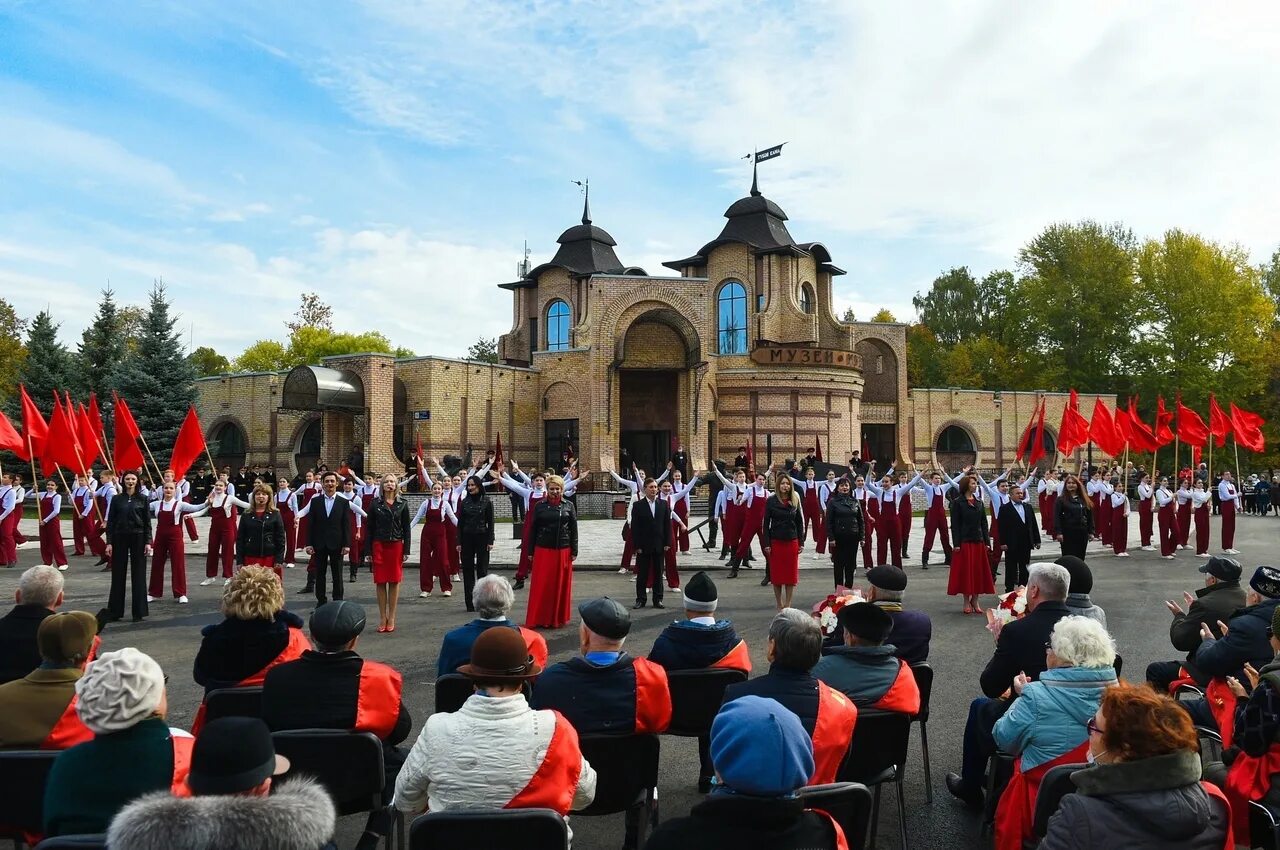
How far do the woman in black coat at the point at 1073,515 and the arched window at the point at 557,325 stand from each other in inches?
1296

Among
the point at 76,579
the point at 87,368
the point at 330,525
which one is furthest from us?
the point at 87,368

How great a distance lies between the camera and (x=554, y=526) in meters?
11.4

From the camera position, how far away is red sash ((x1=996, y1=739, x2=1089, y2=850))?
4.10m

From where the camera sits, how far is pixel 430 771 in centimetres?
352

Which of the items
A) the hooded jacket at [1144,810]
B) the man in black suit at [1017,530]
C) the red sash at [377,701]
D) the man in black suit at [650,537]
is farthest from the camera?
the man in black suit at [1017,530]

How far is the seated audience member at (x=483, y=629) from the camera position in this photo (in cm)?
538

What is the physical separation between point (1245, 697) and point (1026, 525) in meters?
9.37

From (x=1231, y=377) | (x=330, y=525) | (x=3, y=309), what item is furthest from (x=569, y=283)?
(x=1231, y=377)

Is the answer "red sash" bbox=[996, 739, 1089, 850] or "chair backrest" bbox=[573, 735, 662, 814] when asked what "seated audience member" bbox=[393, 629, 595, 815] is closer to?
"chair backrest" bbox=[573, 735, 662, 814]

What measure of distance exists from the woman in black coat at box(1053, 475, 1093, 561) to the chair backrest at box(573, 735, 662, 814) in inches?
518

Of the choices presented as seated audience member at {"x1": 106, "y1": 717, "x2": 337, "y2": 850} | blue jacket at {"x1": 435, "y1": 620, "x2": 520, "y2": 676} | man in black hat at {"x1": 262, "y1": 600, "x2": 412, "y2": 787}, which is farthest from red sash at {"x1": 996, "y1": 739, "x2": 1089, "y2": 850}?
seated audience member at {"x1": 106, "y1": 717, "x2": 337, "y2": 850}

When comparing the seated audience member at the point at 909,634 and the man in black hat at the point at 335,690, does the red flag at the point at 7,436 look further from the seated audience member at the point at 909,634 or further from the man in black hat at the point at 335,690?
the seated audience member at the point at 909,634

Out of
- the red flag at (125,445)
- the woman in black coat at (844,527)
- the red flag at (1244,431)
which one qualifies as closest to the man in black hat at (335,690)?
the woman in black coat at (844,527)

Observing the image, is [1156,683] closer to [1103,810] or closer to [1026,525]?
[1103,810]
